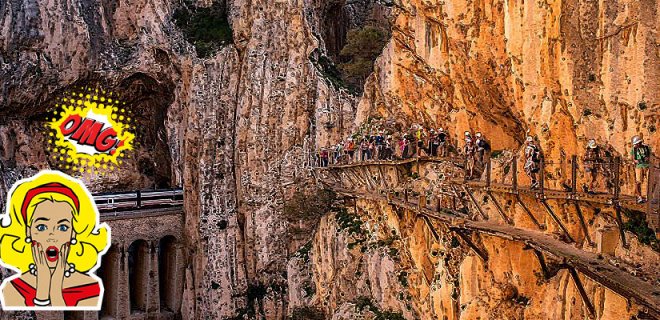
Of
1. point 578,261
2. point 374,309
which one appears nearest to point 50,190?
point 374,309

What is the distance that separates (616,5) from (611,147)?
2639mm

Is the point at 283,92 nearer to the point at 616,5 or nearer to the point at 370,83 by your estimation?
the point at 370,83

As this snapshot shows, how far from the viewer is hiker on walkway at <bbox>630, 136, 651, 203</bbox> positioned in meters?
12.8

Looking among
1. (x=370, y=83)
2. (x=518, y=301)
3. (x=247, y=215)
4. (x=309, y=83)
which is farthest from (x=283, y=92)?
(x=518, y=301)

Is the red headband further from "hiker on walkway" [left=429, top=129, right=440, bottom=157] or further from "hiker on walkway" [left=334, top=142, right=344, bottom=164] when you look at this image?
"hiker on walkway" [left=429, top=129, right=440, bottom=157]

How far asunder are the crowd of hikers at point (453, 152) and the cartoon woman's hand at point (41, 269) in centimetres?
1410

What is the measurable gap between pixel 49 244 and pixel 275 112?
13.4m

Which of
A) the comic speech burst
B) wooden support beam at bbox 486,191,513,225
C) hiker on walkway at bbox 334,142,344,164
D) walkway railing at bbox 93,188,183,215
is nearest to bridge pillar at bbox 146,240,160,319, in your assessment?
walkway railing at bbox 93,188,183,215

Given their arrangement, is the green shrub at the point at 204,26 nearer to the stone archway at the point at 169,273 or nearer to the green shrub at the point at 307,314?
the stone archway at the point at 169,273

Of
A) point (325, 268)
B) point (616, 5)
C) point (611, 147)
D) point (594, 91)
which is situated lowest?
point (325, 268)

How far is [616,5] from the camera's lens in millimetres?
13898

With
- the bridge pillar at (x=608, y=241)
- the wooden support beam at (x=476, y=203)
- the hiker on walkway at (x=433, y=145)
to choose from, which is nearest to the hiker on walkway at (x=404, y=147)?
the hiker on walkway at (x=433, y=145)

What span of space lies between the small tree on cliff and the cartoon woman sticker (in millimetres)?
15337

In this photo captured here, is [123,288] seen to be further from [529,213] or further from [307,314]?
[529,213]
